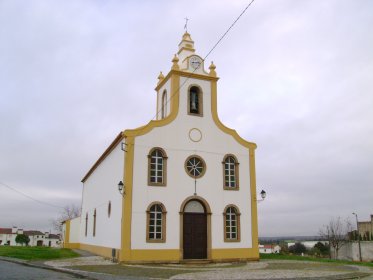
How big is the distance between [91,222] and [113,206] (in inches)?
320

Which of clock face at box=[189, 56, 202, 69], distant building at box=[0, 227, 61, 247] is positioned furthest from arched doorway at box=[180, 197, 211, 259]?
distant building at box=[0, 227, 61, 247]

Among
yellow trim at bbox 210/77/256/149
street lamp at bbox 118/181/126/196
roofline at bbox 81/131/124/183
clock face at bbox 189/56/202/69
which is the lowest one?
street lamp at bbox 118/181/126/196

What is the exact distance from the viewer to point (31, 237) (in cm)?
10375

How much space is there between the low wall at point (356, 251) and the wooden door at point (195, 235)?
3564cm

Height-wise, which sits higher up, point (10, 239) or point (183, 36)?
point (183, 36)

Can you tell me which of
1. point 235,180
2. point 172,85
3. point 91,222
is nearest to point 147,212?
point 235,180

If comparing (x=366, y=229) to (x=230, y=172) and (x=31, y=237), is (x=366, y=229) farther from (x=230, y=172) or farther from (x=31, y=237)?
(x=31, y=237)

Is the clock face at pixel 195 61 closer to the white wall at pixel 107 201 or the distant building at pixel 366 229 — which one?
the white wall at pixel 107 201

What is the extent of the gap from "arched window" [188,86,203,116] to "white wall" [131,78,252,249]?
259 mm

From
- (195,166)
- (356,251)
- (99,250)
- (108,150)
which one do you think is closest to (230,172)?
(195,166)

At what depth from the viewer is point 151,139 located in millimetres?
20766

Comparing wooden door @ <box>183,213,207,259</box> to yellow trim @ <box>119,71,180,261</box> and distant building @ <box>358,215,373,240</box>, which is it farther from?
distant building @ <box>358,215,373,240</box>

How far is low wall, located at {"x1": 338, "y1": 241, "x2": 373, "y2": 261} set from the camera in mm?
49125

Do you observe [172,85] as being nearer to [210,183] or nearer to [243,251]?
[210,183]
